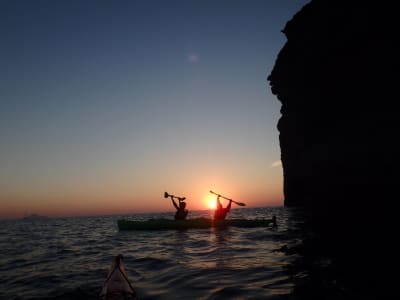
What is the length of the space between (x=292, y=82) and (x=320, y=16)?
1000 centimetres

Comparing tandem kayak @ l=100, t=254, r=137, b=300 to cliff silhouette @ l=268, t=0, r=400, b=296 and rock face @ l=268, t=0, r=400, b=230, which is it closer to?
cliff silhouette @ l=268, t=0, r=400, b=296

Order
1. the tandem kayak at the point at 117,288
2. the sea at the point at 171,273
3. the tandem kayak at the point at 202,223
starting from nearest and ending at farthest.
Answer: the tandem kayak at the point at 117,288 < the sea at the point at 171,273 < the tandem kayak at the point at 202,223

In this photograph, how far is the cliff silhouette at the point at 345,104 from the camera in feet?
88.3

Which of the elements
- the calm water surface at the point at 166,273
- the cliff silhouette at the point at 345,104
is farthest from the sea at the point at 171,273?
the cliff silhouette at the point at 345,104

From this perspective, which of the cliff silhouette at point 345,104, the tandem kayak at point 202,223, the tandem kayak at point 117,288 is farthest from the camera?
the cliff silhouette at point 345,104

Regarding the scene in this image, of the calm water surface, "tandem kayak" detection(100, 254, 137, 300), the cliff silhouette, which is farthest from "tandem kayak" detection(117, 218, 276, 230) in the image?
"tandem kayak" detection(100, 254, 137, 300)

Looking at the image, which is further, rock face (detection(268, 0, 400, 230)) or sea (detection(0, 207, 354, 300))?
rock face (detection(268, 0, 400, 230))

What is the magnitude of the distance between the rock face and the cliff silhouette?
0.28ft

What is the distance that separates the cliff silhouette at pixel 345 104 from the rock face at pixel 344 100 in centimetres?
9

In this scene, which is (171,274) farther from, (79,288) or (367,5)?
(367,5)

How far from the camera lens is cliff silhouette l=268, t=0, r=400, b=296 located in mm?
26906

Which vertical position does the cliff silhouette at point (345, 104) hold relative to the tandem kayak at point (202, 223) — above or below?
above

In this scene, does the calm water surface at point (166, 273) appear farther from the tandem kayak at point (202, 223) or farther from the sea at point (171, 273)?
the tandem kayak at point (202, 223)

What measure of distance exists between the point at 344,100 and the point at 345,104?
0.47 meters
